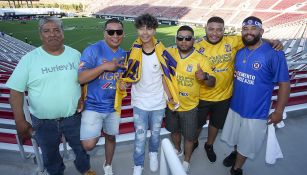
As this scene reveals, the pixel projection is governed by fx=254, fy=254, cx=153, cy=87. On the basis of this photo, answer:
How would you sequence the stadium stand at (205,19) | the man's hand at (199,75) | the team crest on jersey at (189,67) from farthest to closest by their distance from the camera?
the stadium stand at (205,19) → the team crest on jersey at (189,67) → the man's hand at (199,75)

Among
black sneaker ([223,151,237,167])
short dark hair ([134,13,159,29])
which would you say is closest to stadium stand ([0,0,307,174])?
black sneaker ([223,151,237,167])

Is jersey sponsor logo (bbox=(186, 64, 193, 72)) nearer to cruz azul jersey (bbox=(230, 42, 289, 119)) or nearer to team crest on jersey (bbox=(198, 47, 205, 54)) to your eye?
team crest on jersey (bbox=(198, 47, 205, 54))

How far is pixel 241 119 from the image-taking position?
11.4 ft

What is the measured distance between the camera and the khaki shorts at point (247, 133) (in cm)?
334

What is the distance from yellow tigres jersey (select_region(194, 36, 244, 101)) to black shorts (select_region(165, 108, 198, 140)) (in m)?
0.38

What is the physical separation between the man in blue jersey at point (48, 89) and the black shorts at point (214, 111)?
5.81 ft

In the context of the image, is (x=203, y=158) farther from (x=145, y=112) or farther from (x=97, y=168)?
(x=97, y=168)

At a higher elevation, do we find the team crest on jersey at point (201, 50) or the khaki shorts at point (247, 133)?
the team crest on jersey at point (201, 50)

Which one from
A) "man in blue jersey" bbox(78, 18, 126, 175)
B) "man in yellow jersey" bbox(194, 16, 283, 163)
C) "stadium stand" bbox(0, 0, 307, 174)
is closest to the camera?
"man in blue jersey" bbox(78, 18, 126, 175)

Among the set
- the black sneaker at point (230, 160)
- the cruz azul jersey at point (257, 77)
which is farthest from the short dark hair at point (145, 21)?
the black sneaker at point (230, 160)

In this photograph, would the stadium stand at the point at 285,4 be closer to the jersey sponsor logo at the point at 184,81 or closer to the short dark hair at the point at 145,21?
the jersey sponsor logo at the point at 184,81

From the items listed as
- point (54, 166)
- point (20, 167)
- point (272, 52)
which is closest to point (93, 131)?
point (54, 166)

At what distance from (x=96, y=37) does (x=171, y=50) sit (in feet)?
90.9

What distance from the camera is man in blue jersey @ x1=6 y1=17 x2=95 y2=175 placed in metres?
2.78
